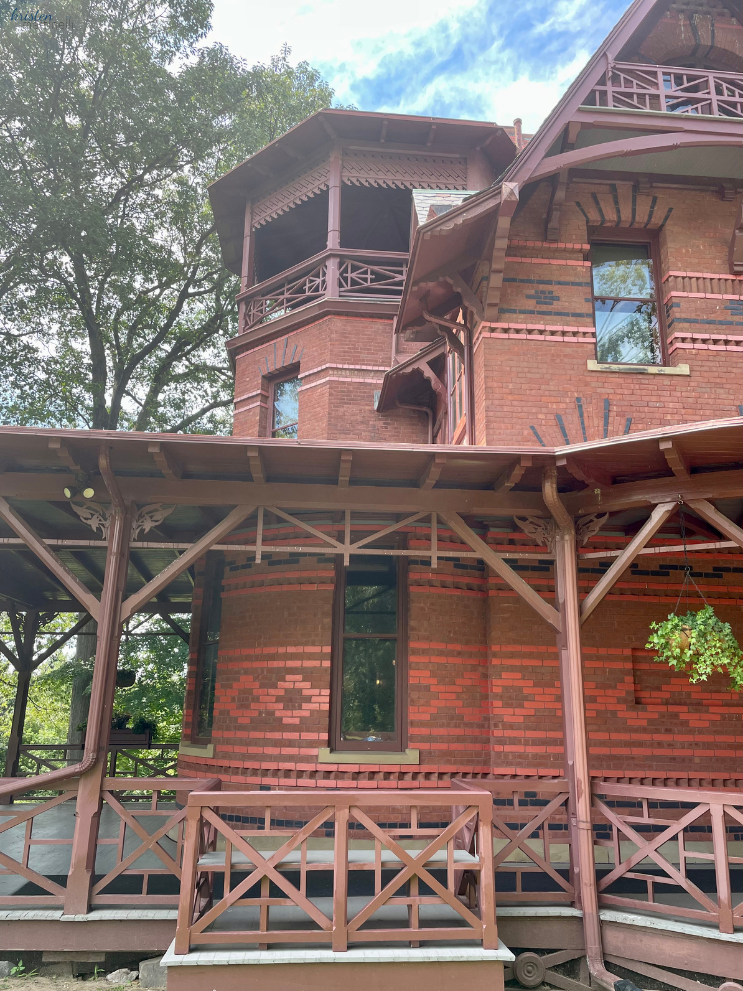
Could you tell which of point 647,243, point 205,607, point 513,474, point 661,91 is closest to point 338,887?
point 513,474

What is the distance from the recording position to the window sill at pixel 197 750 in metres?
8.23

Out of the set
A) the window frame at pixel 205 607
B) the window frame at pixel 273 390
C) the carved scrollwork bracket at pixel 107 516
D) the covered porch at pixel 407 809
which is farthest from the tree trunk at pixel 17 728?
the carved scrollwork bracket at pixel 107 516

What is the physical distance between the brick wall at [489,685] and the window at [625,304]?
2318 millimetres

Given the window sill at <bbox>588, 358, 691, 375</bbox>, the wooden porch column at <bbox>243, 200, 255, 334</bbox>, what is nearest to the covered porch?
the window sill at <bbox>588, 358, 691, 375</bbox>

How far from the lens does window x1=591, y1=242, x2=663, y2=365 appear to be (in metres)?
8.72

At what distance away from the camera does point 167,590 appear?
1198cm

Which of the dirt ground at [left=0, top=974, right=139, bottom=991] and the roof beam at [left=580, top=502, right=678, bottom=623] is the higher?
the roof beam at [left=580, top=502, right=678, bottom=623]

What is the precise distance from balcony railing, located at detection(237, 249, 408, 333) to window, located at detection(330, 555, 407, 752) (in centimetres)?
622

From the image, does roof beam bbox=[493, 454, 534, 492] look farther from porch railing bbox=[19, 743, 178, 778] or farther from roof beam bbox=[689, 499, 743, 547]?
porch railing bbox=[19, 743, 178, 778]

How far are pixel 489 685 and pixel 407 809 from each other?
151 cm

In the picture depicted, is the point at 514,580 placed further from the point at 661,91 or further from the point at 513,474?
the point at 661,91

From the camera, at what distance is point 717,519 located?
6074mm

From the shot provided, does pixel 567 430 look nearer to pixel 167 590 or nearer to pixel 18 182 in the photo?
pixel 167 590

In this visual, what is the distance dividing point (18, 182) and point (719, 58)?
583 inches
